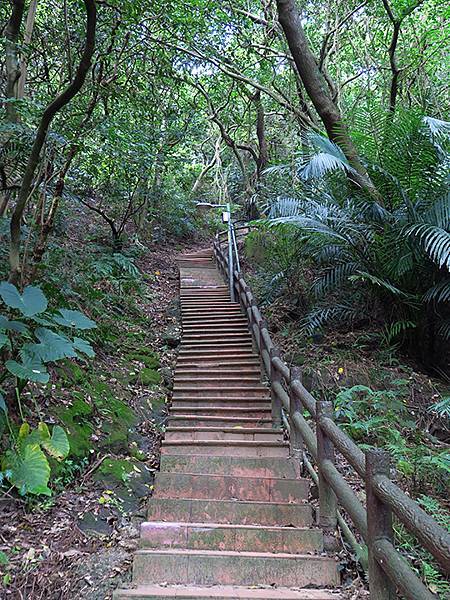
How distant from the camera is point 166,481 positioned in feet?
13.5

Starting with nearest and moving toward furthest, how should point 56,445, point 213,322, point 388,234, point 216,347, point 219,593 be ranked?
1. point 219,593
2. point 56,445
3. point 388,234
4. point 216,347
5. point 213,322

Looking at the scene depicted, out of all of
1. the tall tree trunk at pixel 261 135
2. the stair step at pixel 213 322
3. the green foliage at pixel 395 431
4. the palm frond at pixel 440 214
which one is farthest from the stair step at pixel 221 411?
the tall tree trunk at pixel 261 135

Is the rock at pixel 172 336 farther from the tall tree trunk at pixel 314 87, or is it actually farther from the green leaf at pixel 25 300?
the green leaf at pixel 25 300

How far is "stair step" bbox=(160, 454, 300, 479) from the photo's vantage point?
429cm

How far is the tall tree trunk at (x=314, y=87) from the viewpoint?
6.60m

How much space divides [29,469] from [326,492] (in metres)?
2.02

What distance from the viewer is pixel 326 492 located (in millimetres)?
3283

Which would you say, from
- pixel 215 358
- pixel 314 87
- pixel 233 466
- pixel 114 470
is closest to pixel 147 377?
pixel 215 358

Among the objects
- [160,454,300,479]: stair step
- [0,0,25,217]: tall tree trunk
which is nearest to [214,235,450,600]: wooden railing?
[160,454,300,479]: stair step

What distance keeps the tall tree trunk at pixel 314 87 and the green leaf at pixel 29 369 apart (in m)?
5.04

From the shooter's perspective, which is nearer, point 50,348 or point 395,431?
point 50,348

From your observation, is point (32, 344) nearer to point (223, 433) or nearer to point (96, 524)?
point (96, 524)

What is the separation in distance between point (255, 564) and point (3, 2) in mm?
7510

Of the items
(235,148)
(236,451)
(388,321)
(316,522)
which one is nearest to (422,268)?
(388,321)
